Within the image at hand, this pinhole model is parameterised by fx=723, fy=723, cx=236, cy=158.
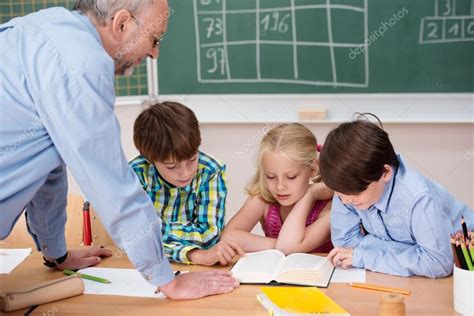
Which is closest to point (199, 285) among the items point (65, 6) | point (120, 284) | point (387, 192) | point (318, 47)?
point (120, 284)

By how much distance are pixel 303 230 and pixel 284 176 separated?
0.19 metres

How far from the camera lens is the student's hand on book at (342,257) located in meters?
1.98

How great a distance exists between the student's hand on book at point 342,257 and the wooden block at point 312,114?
1.61 m

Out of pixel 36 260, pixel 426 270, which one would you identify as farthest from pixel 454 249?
pixel 36 260

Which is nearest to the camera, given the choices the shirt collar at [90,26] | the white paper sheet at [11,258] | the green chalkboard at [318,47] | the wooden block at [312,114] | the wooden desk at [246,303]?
the shirt collar at [90,26]

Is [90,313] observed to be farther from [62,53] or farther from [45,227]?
[62,53]

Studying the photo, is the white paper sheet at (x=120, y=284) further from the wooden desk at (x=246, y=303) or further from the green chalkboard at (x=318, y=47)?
the green chalkboard at (x=318, y=47)

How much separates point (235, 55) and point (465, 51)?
111 centimetres

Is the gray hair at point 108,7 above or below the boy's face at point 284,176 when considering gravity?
above

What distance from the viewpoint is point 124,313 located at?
1707 millimetres

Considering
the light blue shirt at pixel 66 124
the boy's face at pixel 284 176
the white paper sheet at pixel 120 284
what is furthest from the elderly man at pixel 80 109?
the boy's face at pixel 284 176

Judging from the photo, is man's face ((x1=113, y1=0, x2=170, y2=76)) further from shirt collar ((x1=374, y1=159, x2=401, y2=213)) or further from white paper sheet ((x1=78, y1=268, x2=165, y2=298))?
shirt collar ((x1=374, y1=159, x2=401, y2=213))

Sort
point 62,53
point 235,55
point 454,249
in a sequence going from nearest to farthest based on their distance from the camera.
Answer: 1. point 62,53
2. point 454,249
3. point 235,55

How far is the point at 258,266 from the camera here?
1.96 meters
